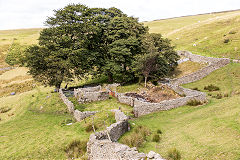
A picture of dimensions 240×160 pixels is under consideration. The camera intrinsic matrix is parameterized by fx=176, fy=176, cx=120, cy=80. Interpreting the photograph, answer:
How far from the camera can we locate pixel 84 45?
32906 millimetres

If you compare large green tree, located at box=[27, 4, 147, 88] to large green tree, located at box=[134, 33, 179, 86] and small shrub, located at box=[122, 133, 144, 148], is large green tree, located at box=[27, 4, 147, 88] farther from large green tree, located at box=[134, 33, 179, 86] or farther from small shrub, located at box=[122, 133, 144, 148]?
small shrub, located at box=[122, 133, 144, 148]

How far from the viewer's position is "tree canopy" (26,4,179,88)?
30.9 m

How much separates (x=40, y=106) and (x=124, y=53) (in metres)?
16.8

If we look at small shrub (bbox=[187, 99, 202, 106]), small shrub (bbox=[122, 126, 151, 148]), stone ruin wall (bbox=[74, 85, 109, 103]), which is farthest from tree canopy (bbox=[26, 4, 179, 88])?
small shrub (bbox=[122, 126, 151, 148])

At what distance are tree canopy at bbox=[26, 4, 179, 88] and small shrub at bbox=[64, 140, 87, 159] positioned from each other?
1847cm

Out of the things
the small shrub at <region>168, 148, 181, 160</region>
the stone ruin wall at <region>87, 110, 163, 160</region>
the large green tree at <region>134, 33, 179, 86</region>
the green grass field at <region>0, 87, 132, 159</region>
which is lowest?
the green grass field at <region>0, 87, 132, 159</region>

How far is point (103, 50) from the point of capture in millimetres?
35688

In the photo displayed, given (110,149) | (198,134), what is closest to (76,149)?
(110,149)

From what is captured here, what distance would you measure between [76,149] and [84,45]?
75.4ft

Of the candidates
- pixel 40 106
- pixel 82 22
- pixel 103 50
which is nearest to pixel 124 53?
pixel 103 50

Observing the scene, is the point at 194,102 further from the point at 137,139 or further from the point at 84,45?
the point at 84,45

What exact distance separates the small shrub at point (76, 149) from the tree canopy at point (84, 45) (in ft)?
60.6

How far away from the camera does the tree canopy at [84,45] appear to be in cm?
3089

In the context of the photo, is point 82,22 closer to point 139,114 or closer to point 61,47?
point 61,47
